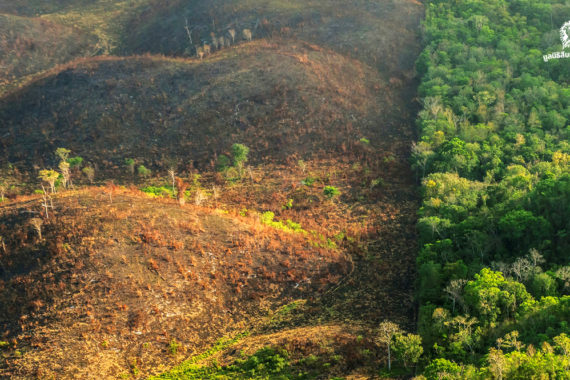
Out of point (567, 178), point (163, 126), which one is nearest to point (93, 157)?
point (163, 126)

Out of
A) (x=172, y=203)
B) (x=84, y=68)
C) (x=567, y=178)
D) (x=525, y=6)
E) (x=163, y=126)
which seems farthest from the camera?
(x=525, y=6)

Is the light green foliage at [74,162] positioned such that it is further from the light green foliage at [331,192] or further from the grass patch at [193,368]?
the grass patch at [193,368]

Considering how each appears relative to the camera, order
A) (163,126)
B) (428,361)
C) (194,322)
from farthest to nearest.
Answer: (163,126)
(194,322)
(428,361)

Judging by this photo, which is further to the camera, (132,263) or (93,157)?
(93,157)

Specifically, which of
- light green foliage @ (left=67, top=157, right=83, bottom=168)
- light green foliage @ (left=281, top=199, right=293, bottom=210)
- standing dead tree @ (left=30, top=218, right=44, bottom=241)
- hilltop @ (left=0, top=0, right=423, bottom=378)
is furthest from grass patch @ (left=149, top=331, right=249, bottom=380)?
light green foliage @ (left=67, top=157, right=83, bottom=168)

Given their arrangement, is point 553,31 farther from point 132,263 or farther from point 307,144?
point 132,263

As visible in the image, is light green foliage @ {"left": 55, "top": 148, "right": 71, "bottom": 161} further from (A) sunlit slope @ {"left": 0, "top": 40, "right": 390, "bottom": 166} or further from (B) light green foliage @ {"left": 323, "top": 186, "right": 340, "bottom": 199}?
(B) light green foliage @ {"left": 323, "top": 186, "right": 340, "bottom": 199}

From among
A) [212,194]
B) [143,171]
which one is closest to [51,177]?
[143,171]
